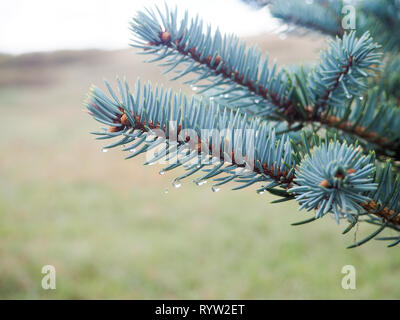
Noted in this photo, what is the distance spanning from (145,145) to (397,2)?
884 millimetres

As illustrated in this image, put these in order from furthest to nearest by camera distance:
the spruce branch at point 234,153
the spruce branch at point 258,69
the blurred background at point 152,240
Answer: the blurred background at point 152,240, the spruce branch at point 258,69, the spruce branch at point 234,153

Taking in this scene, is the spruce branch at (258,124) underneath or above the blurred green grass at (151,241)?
above

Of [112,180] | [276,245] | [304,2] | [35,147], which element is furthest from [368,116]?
[35,147]

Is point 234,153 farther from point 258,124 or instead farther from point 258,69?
point 258,69

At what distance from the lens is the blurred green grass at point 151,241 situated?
280 cm

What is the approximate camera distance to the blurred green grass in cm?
280

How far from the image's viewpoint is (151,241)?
3.67 metres

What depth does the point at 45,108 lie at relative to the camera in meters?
10.4

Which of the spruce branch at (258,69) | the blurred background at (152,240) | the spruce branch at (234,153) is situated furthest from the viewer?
the blurred background at (152,240)

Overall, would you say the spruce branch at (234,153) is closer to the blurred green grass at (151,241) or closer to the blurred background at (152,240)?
the blurred background at (152,240)

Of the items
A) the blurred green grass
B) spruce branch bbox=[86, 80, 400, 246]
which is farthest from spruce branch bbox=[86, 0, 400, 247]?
the blurred green grass

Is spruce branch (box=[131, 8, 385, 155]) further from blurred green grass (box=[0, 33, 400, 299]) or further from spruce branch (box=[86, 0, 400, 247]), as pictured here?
blurred green grass (box=[0, 33, 400, 299])

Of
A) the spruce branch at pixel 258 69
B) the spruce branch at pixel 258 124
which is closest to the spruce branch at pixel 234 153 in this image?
the spruce branch at pixel 258 124

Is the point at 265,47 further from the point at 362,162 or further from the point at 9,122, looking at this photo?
the point at 362,162
